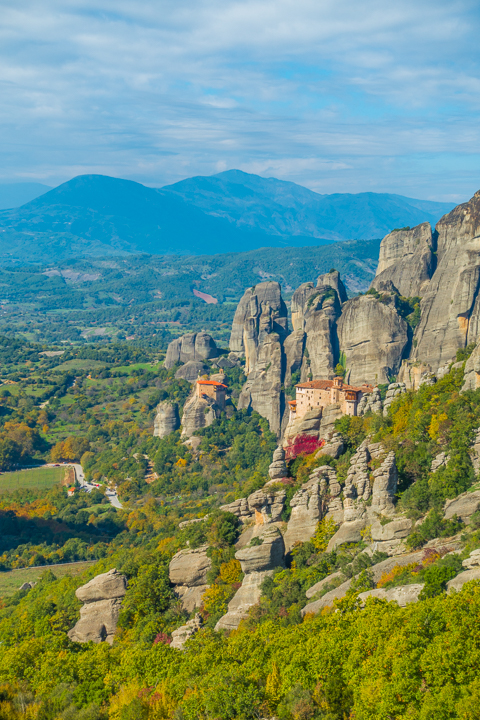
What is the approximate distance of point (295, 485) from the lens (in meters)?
46.9

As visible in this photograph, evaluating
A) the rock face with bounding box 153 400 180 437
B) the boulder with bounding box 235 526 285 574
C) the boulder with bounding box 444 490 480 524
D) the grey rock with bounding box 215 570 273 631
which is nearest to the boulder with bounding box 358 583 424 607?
the boulder with bounding box 444 490 480 524

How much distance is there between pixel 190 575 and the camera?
44.8 m

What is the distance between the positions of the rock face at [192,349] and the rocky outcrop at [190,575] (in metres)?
80.0

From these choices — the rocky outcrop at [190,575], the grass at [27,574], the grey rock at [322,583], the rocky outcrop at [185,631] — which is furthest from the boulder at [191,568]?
the grass at [27,574]

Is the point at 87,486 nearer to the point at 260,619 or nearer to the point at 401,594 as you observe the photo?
the point at 260,619

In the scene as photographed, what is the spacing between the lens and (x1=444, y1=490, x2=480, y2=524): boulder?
36375mm

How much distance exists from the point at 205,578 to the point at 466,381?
21523mm

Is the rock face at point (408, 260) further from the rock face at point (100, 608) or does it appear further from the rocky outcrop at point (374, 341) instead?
the rock face at point (100, 608)

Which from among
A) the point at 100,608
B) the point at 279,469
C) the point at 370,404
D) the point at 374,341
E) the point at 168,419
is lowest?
the point at 168,419

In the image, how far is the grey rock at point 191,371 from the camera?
120375 mm

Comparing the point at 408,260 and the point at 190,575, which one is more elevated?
the point at 408,260

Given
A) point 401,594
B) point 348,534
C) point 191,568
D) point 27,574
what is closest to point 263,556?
point 348,534

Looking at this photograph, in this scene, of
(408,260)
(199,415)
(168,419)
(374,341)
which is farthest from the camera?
(168,419)

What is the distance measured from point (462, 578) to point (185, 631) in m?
16.5
